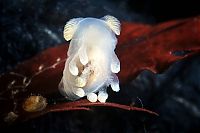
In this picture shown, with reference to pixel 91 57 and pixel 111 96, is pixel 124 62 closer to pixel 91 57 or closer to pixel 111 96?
pixel 111 96

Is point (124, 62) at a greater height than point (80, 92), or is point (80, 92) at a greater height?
point (124, 62)

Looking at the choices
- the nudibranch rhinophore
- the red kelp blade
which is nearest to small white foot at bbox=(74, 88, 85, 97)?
the nudibranch rhinophore

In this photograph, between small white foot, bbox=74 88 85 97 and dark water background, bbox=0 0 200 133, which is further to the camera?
dark water background, bbox=0 0 200 133

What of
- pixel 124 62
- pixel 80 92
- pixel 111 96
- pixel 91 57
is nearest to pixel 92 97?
pixel 80 92

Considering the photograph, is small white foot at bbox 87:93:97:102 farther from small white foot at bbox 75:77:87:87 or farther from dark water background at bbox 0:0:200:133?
dark water background at bbox 0:0:200:133

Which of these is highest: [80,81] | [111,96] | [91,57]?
[91,57]

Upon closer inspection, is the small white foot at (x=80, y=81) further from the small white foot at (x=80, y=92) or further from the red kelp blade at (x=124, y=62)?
the red kelp blade at (x=124, y=62)

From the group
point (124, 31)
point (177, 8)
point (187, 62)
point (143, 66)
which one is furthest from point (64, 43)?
point (177, 8)
